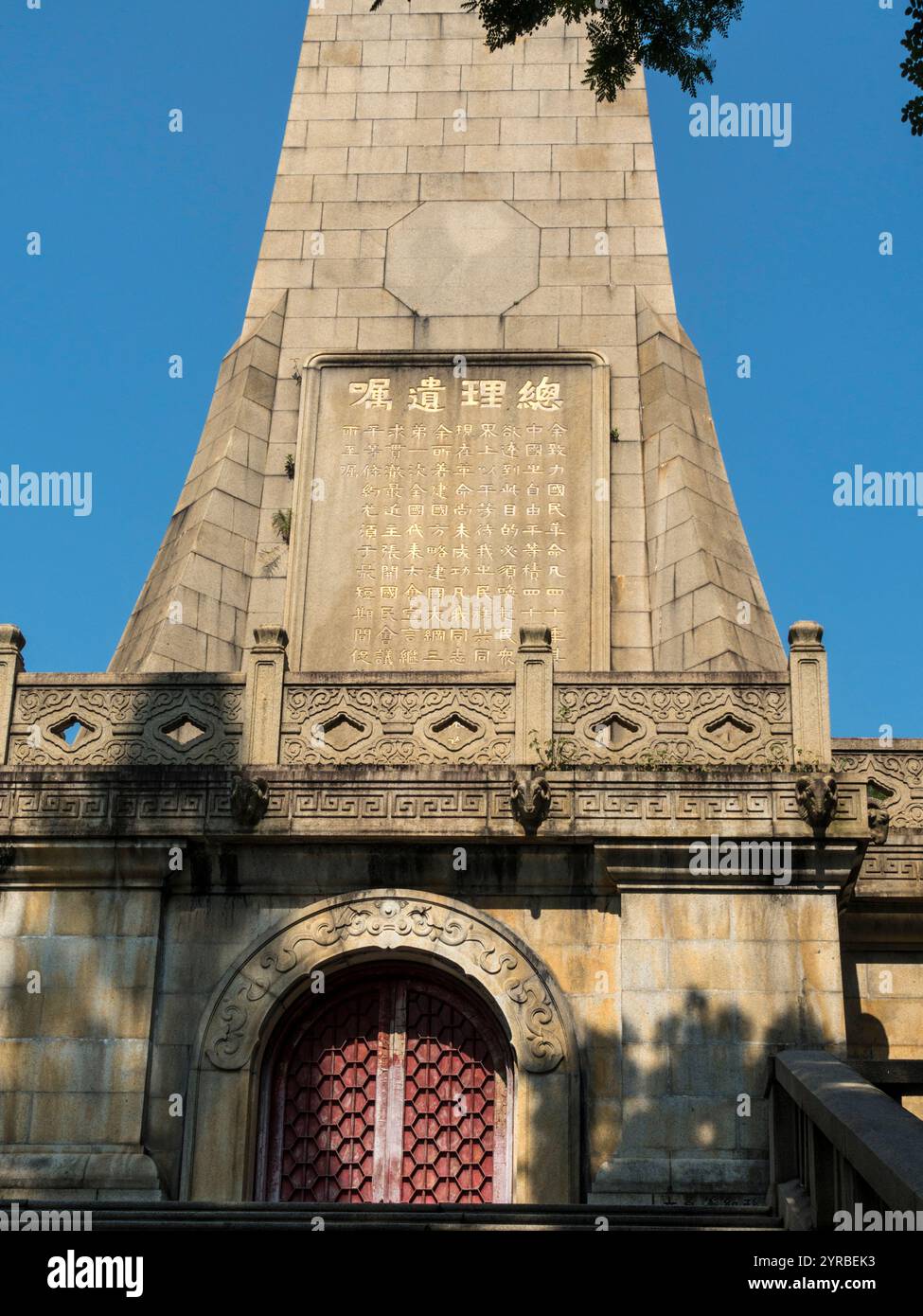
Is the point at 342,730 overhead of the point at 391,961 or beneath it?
overhead

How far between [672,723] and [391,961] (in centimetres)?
274

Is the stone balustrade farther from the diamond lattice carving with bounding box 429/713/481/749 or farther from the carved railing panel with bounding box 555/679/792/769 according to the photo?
the diamond lattice carving with bounding box 429/713/481/749

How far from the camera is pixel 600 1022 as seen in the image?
42.8 feet

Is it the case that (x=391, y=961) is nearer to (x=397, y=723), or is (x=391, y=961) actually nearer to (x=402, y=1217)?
(x=397, y=723)

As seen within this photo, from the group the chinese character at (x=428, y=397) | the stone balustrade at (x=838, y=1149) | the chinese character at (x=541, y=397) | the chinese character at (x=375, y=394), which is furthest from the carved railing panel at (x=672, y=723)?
the chinese character at (x=375, y=394)

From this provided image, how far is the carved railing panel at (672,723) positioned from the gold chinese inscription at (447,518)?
7.29ft

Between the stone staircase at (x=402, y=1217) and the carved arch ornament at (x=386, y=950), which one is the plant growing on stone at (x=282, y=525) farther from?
the stone staircase at (x=402, y=1217)

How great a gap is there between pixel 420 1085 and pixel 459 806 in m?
2.03

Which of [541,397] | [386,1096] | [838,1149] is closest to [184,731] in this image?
[386,1096]

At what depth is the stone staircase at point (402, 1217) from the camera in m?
10.9

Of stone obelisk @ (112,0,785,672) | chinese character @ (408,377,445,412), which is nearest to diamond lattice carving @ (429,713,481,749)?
stone obelisk @ (112,0,785,672)

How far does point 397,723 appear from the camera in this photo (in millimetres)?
13984

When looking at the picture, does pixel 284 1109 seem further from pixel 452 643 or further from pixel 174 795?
pixel 452 643
